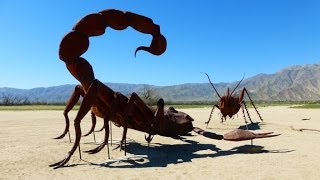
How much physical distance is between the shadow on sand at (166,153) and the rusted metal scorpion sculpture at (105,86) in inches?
22.8

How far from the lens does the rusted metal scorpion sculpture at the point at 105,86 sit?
941 centimetres

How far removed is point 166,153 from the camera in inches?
452

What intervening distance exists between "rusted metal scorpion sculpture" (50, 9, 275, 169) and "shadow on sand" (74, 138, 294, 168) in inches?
22.8

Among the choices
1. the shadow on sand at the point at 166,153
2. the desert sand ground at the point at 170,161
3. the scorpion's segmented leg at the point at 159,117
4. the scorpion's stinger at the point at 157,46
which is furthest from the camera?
the scorpion's segmented leg at the point at 159,117

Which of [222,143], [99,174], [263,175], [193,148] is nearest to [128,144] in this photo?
[193,148]

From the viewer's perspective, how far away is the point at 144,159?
34.3ft

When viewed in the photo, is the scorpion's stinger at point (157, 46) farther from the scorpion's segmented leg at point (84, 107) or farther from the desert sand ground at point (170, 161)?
the desert sand ground at point (170, 161)

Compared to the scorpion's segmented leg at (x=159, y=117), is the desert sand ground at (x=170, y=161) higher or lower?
lower

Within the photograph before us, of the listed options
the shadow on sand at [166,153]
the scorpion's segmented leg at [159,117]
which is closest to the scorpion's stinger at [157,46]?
the scorpion's segmented leg at [159,117]

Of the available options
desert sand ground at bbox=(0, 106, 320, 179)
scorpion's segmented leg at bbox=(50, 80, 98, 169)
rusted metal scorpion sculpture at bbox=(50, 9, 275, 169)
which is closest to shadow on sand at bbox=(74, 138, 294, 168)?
desert sand ground at bbox=(0, 106, 320, 179)

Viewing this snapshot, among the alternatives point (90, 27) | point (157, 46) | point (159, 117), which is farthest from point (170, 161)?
point (90, 27)

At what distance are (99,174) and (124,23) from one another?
12.0ft

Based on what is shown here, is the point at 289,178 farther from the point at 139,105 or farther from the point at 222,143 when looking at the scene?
the point at 222,143

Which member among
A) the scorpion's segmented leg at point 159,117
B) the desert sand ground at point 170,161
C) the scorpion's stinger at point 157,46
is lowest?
the desert sand ground at point 170,161
